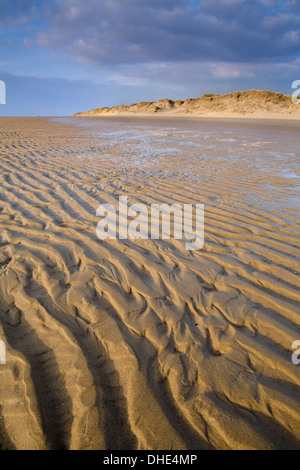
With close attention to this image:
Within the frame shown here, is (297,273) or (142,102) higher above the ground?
(142,102)

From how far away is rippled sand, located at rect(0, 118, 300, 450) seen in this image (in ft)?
4.14

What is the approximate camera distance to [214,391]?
55.6 inches

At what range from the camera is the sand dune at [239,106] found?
29.5 meters

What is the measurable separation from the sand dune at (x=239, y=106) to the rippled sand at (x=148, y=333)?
103ft

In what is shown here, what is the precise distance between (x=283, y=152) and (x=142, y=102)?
49.8 m

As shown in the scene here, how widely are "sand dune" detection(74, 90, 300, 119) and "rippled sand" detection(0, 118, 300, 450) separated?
31309 millimetres

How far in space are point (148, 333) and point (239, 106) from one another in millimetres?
38473

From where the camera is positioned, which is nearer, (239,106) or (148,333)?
(148,333)

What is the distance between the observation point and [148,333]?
174 cm

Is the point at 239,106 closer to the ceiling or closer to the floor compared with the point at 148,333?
closer to the ceiling

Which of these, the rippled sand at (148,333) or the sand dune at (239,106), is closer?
the rippled sand at (148,333)

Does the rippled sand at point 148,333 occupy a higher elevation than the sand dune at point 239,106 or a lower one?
lower
